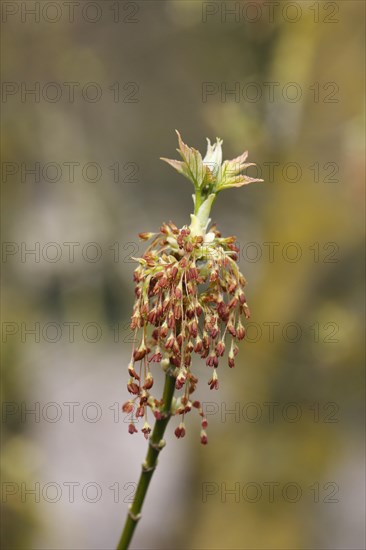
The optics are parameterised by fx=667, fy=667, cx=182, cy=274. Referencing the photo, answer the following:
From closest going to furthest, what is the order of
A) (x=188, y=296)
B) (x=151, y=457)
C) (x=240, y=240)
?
1. (x=188, y=296)
2. (x=151, y=457)
3. (x=240, y=240)

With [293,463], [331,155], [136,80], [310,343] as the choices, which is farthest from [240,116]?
[293,463]

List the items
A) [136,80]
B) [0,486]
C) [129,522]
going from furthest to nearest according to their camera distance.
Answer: [136,80] → [0,486] → [129,522]

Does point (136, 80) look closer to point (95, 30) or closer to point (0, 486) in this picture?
point (95, 30)

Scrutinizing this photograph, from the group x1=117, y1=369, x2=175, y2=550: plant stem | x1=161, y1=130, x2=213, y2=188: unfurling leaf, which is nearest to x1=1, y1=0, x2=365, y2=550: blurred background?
x1=117, y1=369, x2=175, y2=550: plant stem

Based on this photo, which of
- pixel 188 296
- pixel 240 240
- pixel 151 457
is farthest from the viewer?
pixel 240 240

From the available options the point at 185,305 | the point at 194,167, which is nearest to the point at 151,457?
the point at 185,305

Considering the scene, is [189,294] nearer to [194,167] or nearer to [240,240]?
[194,167]

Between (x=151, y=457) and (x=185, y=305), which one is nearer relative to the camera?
(x=185, y=305)
